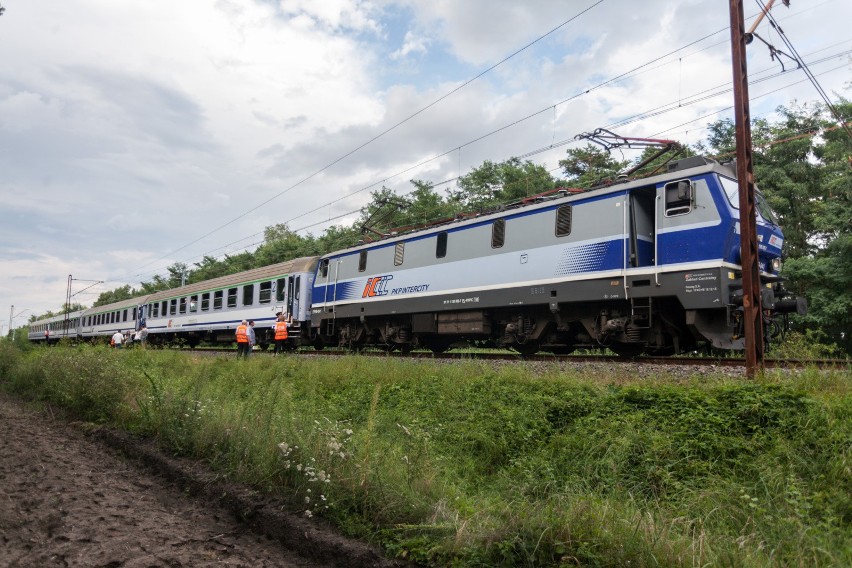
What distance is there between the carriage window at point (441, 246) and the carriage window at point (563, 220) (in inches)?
136

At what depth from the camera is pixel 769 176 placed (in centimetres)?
2459

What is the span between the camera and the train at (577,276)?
9750mm

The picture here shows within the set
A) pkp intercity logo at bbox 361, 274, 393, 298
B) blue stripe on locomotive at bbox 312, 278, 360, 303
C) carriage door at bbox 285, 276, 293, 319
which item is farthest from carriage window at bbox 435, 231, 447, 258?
carriage door at bbox 285, 276, 293, 319

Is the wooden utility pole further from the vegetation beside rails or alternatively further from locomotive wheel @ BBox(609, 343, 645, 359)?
locomotive wheel @ BBox(609, 343, 645, 359)

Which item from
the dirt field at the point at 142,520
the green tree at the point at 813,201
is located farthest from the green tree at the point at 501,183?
the dirt field at the point at 142,520

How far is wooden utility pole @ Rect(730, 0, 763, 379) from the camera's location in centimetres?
799

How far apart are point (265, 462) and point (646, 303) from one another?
25.1 ft

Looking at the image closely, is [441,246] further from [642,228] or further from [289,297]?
[289,297]

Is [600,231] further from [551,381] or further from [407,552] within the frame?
[407,552]

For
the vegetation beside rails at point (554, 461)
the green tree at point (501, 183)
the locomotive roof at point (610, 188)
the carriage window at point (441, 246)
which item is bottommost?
the vegetation beside rails at point (554, 461)

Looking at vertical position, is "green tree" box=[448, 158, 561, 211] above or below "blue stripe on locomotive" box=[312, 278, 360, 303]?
above

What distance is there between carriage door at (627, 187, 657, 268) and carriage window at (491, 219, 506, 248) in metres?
3.10

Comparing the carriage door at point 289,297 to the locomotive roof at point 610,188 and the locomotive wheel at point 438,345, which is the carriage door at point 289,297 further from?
the locomotive roof at point 610,188

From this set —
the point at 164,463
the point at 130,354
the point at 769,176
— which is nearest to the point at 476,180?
the point at 769,176
